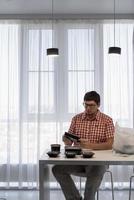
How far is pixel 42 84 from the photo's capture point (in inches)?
193

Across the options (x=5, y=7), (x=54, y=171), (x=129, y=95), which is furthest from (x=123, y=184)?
(x=5, y=7)

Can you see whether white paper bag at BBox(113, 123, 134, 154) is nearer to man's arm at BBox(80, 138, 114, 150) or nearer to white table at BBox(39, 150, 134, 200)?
white table at BBox(39, 150, 134, 200)

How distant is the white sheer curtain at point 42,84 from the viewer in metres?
4.86

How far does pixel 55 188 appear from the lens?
482 cm

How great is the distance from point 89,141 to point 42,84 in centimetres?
178

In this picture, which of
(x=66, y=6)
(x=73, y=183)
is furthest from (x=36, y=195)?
(x=66, y=6)

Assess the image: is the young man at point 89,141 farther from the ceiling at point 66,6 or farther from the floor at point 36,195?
the ceiling at point 66,6

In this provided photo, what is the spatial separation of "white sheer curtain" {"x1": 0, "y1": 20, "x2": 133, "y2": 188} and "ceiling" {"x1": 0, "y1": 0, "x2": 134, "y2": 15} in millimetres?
198

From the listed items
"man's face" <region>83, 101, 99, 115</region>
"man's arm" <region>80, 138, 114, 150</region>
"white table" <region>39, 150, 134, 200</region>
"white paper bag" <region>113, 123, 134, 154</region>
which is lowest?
"white table" <region>39, 150, 134, 200</region>

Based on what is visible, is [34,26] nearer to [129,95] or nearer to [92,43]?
[92,43]

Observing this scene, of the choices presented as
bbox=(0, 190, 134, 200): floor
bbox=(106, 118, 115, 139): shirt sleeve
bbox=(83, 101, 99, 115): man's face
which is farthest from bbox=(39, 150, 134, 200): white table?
bbox=(0, 190, 134, 200): floor

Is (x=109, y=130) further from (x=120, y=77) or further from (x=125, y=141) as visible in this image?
(x=120, y=77)

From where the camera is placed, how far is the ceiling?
435 centimetres

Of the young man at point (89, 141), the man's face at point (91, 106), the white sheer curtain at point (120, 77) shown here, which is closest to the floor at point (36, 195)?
the white sheer curtain at point (120, 77)
